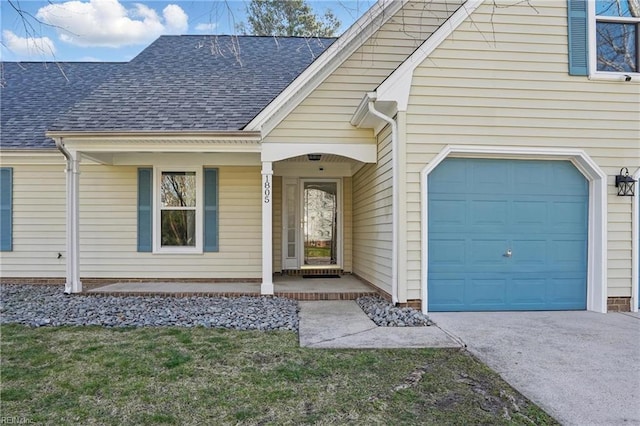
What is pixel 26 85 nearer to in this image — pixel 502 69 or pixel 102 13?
pixel 102 13

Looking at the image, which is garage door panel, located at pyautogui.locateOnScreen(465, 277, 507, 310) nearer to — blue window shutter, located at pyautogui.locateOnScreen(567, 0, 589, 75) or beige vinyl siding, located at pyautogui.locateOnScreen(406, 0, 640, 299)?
beige vinyl siding, located at pyautogui.locateOnScreen(406, 0, 640, 299)

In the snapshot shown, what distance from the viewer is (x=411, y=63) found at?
18.7 ft

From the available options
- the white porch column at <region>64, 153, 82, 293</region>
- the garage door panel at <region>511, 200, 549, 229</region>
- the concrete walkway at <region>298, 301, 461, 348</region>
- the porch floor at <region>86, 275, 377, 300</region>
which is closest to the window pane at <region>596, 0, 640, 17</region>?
the garage door panel at <region>511, 200, 549, 229</region>

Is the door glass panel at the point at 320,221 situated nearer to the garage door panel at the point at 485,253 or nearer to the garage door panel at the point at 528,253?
the garage door panel at the point at 485,253

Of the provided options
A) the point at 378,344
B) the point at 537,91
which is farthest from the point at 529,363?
the point at 537,91

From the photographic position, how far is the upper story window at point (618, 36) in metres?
6.08

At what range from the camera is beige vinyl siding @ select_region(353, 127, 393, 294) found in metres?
6.22

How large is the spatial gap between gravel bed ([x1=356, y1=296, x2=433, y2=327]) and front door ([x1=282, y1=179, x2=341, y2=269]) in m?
3.63

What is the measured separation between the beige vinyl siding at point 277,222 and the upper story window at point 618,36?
6340 millimetres

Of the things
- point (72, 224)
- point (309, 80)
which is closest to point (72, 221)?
point (72, 224)

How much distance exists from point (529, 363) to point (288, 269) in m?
6.33

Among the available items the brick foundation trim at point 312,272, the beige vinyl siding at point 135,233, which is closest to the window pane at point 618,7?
the beige vinyl siding at point 135,233

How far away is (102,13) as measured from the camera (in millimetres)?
4375

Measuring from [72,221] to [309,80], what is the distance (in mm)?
4781
